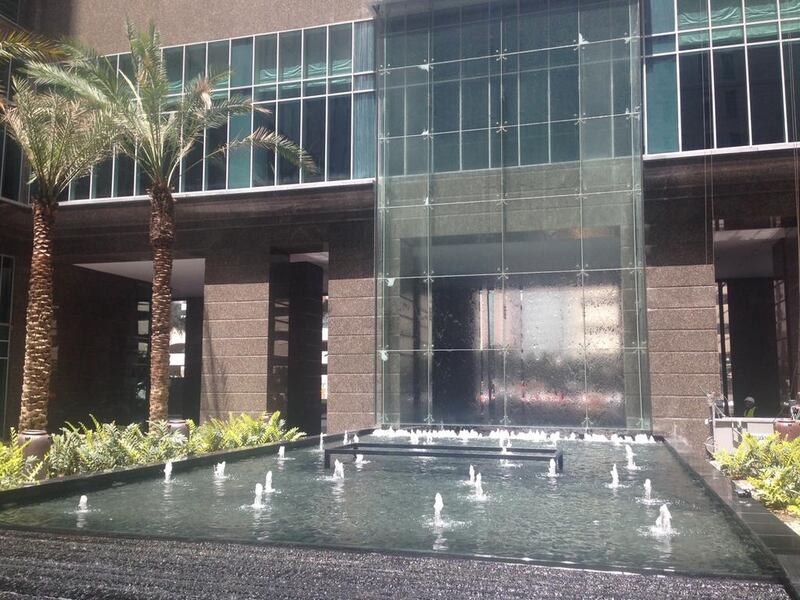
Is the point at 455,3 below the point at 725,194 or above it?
above

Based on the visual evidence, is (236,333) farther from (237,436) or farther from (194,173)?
(237,436)

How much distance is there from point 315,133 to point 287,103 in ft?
4.95

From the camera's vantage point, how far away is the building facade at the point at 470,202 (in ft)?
67.8

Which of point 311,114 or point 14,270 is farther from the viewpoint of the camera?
point 14,270

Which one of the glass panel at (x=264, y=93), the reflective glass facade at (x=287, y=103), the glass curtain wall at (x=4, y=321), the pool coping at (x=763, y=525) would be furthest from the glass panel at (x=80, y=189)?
the pool coping at (x=763, y=525)

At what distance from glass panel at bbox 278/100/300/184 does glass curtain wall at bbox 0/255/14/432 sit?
457 inches

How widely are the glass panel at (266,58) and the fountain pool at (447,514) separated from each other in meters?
16.0

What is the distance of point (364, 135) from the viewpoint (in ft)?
78.1

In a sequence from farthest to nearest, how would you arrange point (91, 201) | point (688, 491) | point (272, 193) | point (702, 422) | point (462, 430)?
1. point (91, 201)
2. point (272, 193)
3. point (462, 430)
4. point (702, 422)
5. point (688, 491)

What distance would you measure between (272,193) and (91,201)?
6.90 meters

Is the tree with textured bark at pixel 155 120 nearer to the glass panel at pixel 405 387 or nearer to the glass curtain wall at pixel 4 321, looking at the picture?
the glass panel at pixel 405 387

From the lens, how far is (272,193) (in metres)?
24.2

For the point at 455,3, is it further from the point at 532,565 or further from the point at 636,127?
the point at 532,565

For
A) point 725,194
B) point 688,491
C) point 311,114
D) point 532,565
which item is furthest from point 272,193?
point 532,565
